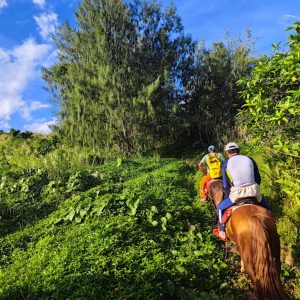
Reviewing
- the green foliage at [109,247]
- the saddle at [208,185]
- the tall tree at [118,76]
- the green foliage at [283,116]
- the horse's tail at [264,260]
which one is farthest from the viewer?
the tall tree at [118,76]

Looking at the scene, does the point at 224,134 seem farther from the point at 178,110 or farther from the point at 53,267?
the point at 53,267

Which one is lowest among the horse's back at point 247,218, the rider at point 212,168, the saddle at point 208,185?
the horse's back at point 247,218

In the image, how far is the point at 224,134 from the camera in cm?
2377

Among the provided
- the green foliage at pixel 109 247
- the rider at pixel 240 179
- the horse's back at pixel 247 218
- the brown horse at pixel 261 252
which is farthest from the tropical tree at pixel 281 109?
the green foliage at pixel 109 247

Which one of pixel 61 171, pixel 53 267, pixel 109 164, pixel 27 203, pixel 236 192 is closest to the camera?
pixel 53 267

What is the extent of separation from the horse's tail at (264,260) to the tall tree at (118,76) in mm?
16609

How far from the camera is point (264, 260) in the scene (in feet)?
17.1

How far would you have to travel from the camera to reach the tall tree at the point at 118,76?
21.8m

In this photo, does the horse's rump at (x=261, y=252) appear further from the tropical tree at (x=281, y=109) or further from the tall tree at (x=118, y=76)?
the tall tree at (x=118, y=76)

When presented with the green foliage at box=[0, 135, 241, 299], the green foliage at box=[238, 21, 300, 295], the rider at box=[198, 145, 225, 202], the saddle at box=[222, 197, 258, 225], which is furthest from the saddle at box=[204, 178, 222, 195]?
the saddle at box=[222, 197, 258, 225]

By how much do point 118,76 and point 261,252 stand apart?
1812cm

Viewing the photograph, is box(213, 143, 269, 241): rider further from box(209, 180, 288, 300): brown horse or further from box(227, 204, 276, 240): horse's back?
box(209, 180, 288, 300): brown horse

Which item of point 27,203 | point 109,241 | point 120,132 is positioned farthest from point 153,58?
point 109,241

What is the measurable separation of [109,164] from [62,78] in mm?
9425
